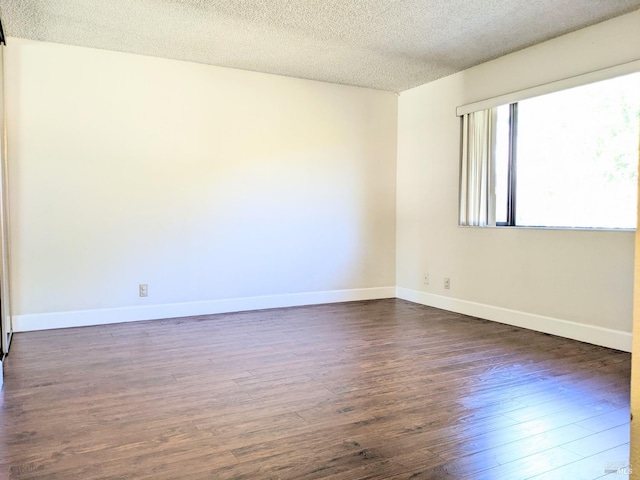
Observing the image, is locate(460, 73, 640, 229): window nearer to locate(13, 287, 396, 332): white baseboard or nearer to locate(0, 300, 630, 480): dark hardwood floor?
locate(0, 300, 630, 480): dark hardwood floor

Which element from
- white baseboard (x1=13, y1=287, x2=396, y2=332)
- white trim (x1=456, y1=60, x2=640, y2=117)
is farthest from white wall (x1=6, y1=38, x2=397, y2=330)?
white trim (x1=456, y1=60, x2=640, y2=117)

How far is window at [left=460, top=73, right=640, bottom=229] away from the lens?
346cm

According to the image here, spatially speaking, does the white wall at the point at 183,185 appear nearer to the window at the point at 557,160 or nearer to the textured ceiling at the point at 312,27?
the textured ceiling at the point at 312,27

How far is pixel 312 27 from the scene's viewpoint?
12.1 feet

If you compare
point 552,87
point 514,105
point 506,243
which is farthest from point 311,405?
point 514,105

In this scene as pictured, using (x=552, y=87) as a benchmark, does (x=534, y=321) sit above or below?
below

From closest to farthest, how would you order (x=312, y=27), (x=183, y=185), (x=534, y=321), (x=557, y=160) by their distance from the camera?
(x=312, y=27) < (x=557, y=160) < (x=534, y=321) < (x=183, y=185)

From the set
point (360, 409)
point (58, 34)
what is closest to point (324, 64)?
point (58, 34)

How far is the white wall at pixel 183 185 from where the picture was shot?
13.1 ft

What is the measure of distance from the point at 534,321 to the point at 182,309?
332 cm

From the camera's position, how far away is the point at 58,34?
382 cm

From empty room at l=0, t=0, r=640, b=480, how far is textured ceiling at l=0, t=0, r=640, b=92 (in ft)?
0.09

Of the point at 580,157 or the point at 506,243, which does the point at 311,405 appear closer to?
the point at 506,243

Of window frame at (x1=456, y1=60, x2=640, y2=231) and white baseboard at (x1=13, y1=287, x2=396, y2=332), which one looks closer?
window frame at (x1=456, y1=60, x2=640, y2=231)
